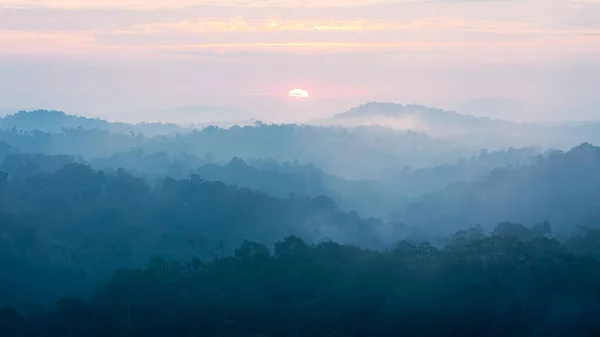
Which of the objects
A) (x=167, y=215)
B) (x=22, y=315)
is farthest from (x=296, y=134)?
(x=22, y=315)

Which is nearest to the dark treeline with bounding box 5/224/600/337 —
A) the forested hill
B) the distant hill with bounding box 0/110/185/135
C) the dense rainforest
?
the dense rainforest

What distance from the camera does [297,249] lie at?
3191cm

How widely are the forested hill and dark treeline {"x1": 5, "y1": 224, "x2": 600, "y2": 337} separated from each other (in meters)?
18.0

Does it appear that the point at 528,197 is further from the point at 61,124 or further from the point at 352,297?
the point at 61,124

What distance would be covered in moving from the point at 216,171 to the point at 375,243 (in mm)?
25710

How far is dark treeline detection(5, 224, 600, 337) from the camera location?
25812mm

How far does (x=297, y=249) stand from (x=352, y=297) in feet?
17.7

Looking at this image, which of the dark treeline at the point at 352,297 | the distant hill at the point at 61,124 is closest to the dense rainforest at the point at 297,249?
the dark treeline at the point at 352,297

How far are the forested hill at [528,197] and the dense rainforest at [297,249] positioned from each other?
0.16m

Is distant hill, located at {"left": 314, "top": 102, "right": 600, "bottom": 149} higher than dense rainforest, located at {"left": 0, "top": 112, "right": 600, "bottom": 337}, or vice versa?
distant hill, located at {"left": 314, "top": 102, "right": 600, "bottom": 149}

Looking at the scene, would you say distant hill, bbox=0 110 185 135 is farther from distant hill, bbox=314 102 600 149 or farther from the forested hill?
the forested hill

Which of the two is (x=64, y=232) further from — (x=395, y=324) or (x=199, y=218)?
(x=395, y=324)

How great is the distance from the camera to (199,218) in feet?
161

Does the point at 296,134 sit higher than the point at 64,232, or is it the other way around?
the point at 296,134
